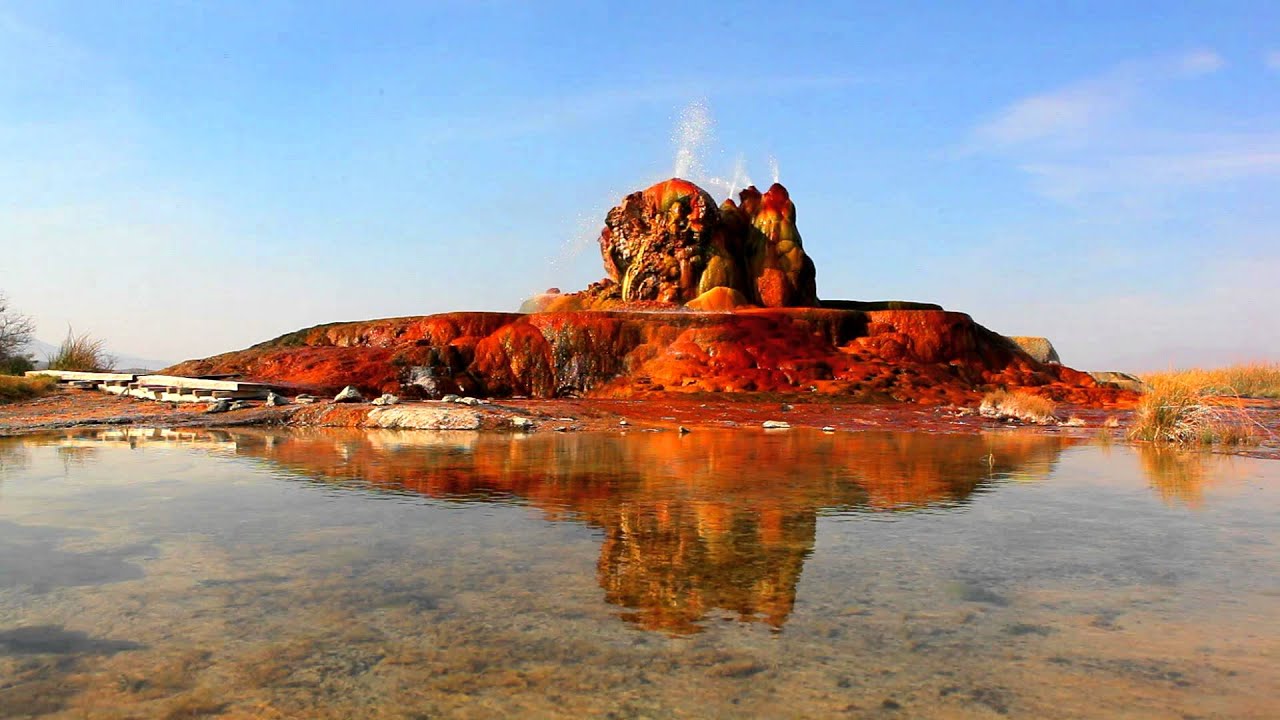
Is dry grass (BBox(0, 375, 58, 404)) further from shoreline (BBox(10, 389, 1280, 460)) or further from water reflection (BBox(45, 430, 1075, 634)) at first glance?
water reflection (BBox(45, 430, 1075, 634))

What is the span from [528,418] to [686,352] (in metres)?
14.3

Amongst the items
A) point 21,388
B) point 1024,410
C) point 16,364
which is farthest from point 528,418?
point 16,364

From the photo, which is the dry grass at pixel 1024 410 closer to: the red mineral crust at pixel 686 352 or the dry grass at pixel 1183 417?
the dry grass at pixel 1183 417

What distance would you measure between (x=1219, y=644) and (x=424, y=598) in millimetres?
3359

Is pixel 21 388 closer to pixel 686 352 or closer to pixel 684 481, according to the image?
pixel 686 352

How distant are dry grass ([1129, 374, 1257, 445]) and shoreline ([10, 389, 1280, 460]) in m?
0.37

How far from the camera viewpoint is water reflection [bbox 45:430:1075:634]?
4410mm

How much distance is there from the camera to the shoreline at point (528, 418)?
16141mm

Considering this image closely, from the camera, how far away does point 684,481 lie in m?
8.38

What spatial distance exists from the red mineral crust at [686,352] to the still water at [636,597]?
795 inches

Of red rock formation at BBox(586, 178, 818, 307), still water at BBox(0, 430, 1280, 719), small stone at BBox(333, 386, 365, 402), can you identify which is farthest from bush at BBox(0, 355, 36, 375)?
still water at BBox(0, 430, 1280, 719)

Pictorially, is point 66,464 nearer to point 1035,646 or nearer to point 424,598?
point 424,598

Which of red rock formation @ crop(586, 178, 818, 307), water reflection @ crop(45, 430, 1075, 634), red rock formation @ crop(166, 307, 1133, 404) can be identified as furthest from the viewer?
red rock formation @ crop(586, 178, 818, 307)

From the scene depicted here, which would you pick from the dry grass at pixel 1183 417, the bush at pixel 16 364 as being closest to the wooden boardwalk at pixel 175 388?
the bush at pixel 16 364
